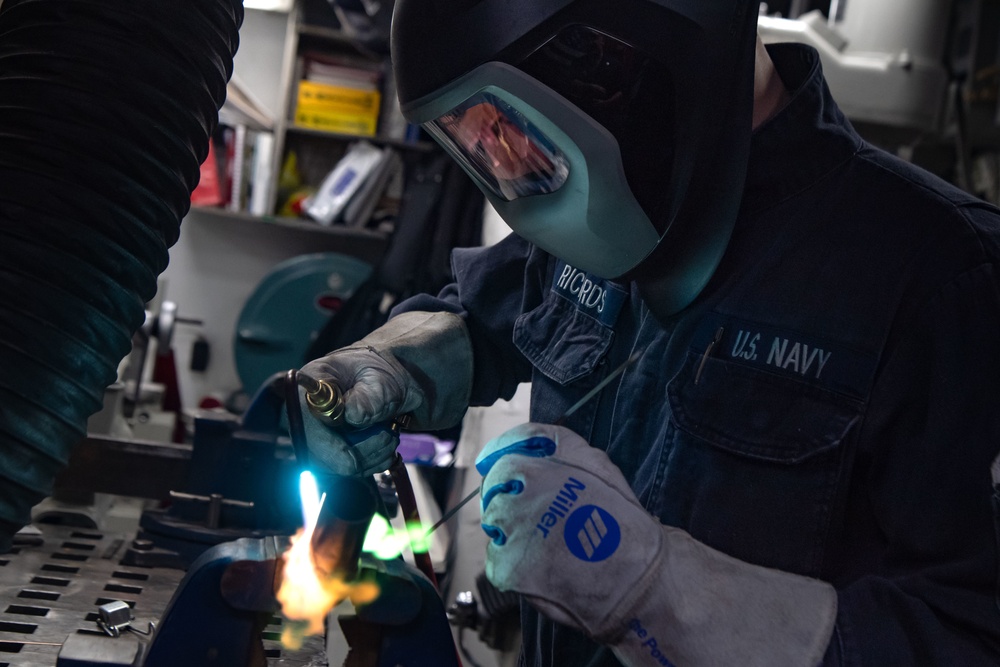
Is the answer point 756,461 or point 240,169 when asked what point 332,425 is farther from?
point 240,169

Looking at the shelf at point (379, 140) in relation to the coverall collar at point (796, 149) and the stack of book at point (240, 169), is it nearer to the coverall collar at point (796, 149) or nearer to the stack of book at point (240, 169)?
the stack of book at point (240, 169)

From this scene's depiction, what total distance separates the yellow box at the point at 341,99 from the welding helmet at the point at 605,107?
391cm

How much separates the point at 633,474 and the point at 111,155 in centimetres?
66

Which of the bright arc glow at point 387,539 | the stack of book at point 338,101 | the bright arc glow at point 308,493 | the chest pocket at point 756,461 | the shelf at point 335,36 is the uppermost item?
the chest pocket at point 756,461

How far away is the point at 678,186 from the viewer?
0.89 m

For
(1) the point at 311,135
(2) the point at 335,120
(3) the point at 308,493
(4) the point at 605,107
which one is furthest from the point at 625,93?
(1) the point at 311,135

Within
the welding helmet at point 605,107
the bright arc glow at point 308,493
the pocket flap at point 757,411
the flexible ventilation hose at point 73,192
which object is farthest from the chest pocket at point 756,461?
the flexible ventilation hose at point 73,192

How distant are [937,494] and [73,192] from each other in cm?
84

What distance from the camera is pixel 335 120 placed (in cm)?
468

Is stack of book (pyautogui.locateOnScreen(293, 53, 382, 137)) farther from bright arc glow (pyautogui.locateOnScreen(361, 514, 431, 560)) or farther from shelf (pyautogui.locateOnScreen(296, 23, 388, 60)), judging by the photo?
bright arc glow (pyautogui.locateOnScreen(361, 514, 431, 560))

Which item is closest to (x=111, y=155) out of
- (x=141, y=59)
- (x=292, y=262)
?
(x=141, y=59)

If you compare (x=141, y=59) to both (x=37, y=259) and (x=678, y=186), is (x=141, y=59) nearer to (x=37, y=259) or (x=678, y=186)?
(x=37, y=259)

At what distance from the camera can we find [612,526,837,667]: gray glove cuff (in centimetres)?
80

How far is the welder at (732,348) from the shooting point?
0.82m
